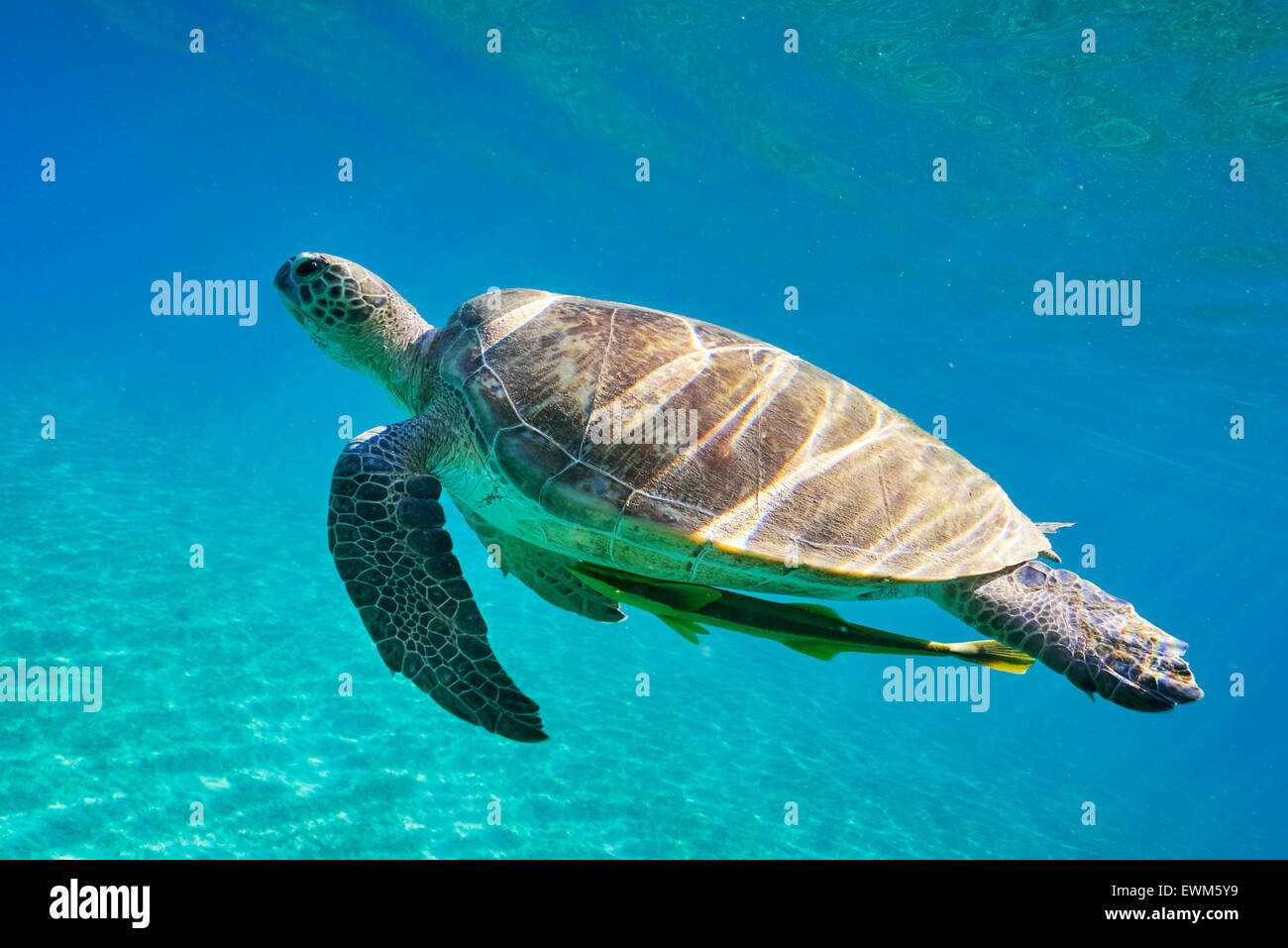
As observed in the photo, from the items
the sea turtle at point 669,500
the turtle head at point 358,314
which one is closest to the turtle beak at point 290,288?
the turtle head at point 358,314

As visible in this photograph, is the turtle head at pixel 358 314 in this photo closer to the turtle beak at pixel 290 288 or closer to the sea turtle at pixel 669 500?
the turtle beak at pixel 290 288

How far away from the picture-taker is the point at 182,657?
30.2 ft

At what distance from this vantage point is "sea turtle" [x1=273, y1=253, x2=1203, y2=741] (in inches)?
117

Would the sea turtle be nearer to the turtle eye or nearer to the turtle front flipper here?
the turtle front flipper

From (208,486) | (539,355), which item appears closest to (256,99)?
(208,486)

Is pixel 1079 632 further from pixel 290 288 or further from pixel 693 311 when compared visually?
pixel 693 311

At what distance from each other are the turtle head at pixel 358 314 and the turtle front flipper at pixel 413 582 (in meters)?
0.86

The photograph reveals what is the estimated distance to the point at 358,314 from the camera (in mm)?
4164

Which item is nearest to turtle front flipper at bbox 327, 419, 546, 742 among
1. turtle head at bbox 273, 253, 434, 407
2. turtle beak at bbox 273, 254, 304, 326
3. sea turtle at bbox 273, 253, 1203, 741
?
sea turtle at bbox 273, 253, 1203, 741

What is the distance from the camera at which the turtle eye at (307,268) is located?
414cm

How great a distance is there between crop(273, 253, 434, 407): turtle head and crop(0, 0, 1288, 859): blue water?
16.3ft

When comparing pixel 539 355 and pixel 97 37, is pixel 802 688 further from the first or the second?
pixel 97 37

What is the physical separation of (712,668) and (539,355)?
16243 mm

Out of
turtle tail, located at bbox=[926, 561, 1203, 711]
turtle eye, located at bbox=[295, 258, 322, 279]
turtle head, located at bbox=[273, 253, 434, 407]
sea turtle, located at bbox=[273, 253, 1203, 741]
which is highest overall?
turtle eye, located at bbox=[295, 258, 322, 279]
